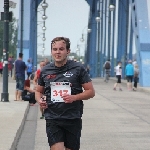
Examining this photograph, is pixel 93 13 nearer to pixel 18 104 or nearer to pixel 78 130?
pixel 18 104

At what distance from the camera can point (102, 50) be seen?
73.8 m

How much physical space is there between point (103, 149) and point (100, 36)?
66.7 meters

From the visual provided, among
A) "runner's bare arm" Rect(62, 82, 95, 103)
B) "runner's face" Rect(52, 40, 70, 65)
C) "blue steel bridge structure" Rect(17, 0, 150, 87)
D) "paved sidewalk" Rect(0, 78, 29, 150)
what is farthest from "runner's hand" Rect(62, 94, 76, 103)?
"blue steel bridge structure" Rect(17, 0, 150, 87)

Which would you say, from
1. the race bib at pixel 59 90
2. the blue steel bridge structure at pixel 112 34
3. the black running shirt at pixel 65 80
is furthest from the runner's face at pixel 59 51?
the blue steel bridge structure at pixel 112 34

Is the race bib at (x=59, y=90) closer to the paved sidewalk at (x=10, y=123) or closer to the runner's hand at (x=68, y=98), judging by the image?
the runner's hand at (x=68, y=98)

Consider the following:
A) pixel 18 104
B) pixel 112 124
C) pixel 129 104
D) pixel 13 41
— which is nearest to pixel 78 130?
pixel 112 124

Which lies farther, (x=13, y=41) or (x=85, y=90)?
(x=13, y=41)

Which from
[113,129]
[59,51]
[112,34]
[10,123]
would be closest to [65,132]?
[59,51]

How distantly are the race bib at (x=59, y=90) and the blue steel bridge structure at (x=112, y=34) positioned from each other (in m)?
29.6

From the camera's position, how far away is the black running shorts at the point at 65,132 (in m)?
6.82

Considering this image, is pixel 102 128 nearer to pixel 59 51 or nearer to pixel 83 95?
pixel 83 95

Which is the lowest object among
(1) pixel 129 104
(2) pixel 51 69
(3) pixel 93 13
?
(1) pixel 129 104

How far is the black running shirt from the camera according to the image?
682cm

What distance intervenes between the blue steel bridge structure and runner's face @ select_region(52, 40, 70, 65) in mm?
29640
